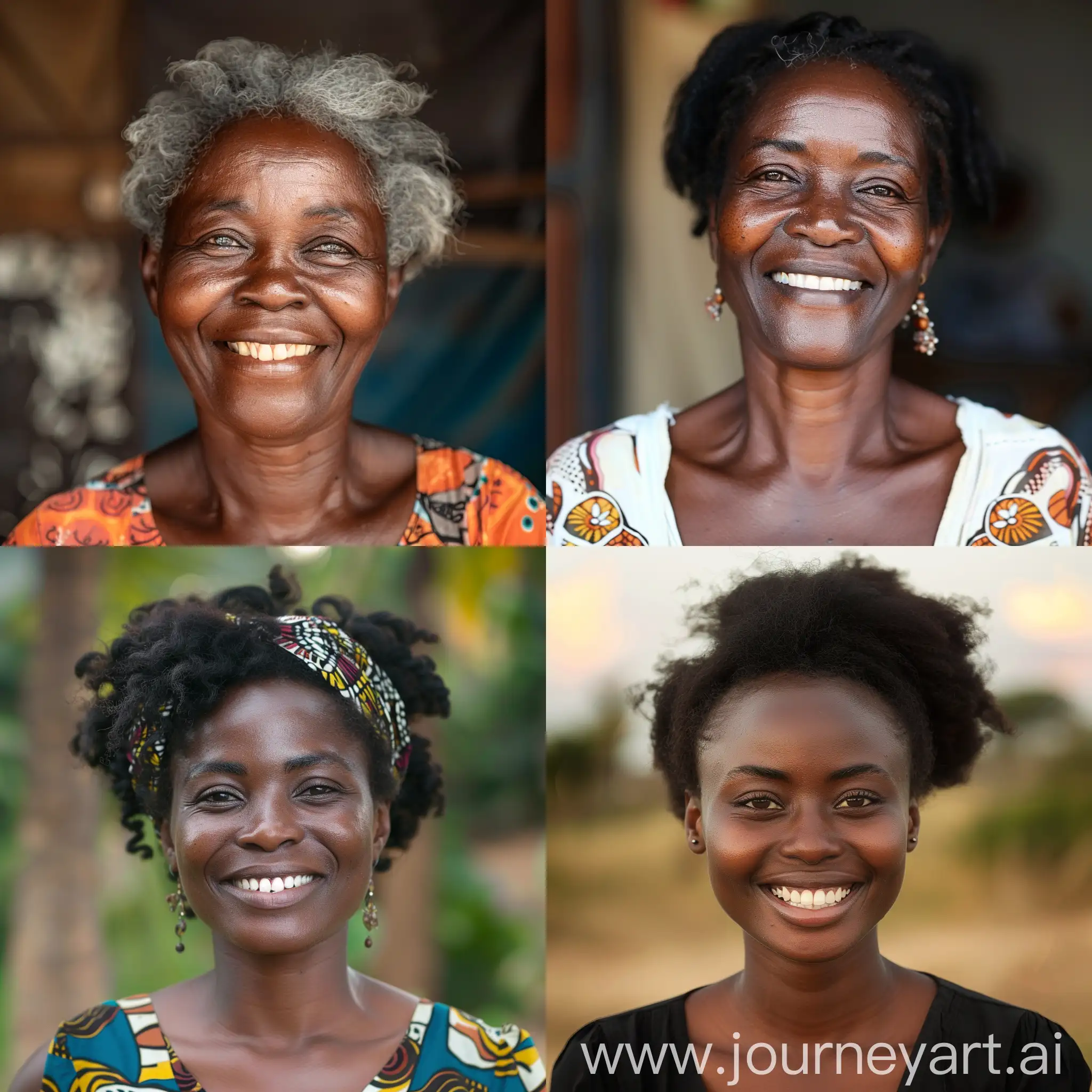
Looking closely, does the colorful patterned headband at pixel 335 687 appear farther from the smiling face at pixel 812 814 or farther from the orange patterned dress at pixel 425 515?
the smiling face at pixel 812 814

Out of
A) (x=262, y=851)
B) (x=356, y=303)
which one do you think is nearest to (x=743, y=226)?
(x=356, y=303)

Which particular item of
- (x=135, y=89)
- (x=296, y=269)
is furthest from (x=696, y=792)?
(x=135, y=89)

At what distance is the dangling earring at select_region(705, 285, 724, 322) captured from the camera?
12.9ft

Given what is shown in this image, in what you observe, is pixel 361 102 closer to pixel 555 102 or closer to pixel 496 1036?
pixel 555 102

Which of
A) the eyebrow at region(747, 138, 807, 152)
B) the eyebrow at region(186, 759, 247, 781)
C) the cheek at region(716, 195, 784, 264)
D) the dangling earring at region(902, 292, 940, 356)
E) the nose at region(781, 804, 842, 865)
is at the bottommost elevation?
the nose at region(781, 804, 842, 865)

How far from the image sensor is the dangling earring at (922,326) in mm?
3920

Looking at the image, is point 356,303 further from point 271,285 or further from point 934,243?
point 934,243

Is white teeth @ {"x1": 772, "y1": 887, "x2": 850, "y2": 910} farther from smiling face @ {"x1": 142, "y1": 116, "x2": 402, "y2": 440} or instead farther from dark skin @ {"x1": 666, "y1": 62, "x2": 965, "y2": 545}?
smiling face @ {"x1": 142, "y1": 116, "x2": 402, "y2": 440}

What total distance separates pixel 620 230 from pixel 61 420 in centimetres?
155

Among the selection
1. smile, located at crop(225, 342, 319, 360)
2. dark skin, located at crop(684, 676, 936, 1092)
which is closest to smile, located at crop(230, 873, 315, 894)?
dark skin, located at crop(684, 676, 936, 1092)

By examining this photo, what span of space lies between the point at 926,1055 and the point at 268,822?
1679 mm

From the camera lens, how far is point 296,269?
371cm

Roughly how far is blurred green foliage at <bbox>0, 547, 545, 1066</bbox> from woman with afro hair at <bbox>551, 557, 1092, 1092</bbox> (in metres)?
0.34

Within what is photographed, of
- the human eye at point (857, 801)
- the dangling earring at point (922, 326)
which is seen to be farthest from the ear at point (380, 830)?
the dangling earring at point (922, 326)
